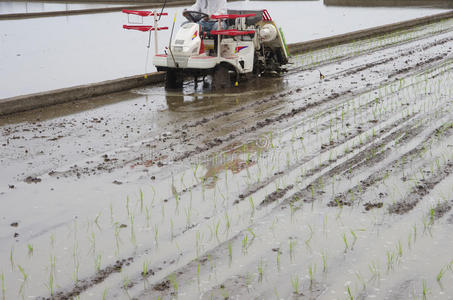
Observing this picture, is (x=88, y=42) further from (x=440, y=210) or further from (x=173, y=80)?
(x=440, y=210)

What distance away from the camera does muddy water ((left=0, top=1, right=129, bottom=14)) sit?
26769 mm

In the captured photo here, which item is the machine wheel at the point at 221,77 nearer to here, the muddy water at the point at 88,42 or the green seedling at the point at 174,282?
the muddy water at the point at 88,42

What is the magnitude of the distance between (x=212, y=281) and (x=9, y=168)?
297 centimetres

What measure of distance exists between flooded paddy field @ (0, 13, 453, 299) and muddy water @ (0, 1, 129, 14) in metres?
19.4

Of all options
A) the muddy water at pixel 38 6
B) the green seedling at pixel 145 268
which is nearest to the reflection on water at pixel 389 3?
the muddy water at pixel 38 6

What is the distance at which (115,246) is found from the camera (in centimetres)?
429

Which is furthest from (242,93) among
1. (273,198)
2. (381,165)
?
(273,198)

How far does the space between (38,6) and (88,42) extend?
13271 millimetres

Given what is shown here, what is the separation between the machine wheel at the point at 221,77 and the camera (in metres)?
9.59

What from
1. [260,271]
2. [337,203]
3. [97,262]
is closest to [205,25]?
[337,203]

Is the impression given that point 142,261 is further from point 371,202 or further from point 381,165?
point 381,165

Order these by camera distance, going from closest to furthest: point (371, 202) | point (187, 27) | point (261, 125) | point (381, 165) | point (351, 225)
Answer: point (351, 225) → point (371, 202) → point (381, 165) → point (261, 125) → point (187, 27)

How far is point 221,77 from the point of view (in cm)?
971

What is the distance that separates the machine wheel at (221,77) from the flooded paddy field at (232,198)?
0.79 meters
